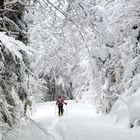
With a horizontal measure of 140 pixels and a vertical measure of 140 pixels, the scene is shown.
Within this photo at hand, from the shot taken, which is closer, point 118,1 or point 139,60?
point 139,60

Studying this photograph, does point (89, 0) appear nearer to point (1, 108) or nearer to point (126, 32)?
point (1, 108)

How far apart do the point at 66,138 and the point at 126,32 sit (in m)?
4.46

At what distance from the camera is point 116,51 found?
17.4ft

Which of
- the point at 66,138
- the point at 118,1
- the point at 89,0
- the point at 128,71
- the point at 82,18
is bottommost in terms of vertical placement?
the point at 66,138

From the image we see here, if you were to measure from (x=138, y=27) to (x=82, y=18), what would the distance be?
6.83m

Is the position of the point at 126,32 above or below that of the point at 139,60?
above

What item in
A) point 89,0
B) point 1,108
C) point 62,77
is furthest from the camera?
point 62,77

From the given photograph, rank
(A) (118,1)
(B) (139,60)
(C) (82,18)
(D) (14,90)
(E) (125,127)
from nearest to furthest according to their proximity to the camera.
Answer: (C) (82,18), (D) (14,90), (B) (139,60), (A) (118,1), (E) (125,127)

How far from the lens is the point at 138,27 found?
11492mm

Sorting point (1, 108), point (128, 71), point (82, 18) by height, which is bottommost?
point (1, 108)

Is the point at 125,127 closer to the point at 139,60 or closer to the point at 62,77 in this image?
the point at 139,60

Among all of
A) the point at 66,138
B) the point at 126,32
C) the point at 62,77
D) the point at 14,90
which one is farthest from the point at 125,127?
the point at 62,77

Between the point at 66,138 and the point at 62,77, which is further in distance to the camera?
the point at 62,77

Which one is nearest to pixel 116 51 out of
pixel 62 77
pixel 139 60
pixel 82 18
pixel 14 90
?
pixel 82 18
